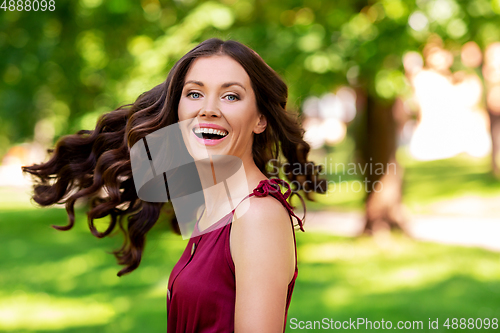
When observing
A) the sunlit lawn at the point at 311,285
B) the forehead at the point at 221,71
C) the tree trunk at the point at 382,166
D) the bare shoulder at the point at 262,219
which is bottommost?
the sunlit lawn at the point at 311,285

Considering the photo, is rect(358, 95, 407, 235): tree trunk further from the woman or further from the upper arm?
the upper arm

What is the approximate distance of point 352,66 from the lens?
23.0 ft

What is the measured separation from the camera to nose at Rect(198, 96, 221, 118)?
2.00m

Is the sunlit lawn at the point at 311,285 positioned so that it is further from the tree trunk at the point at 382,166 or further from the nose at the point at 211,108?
the nose at the point at 211,108

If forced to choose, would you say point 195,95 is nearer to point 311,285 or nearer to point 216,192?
point 216,192

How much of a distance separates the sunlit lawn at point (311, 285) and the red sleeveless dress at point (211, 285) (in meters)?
1.34

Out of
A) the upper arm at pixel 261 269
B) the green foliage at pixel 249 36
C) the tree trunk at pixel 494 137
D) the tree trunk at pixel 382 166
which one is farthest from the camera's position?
the tree trunk at pixel 494 137

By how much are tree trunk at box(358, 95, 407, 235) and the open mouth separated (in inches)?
303

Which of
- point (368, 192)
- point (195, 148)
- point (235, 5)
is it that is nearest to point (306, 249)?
point (368, 192)

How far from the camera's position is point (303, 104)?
8.95 metres

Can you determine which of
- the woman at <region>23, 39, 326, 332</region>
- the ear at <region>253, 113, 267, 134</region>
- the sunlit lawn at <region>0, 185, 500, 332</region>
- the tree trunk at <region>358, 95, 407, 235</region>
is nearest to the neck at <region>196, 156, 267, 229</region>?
the woman at <region>23, 39, 326, 332</region>

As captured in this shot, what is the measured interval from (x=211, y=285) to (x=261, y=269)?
242 millimetres

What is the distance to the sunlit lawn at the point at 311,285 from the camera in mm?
5777

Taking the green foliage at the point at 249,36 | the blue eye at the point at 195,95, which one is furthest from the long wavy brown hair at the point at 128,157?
the green foliage at the point at 249,36
